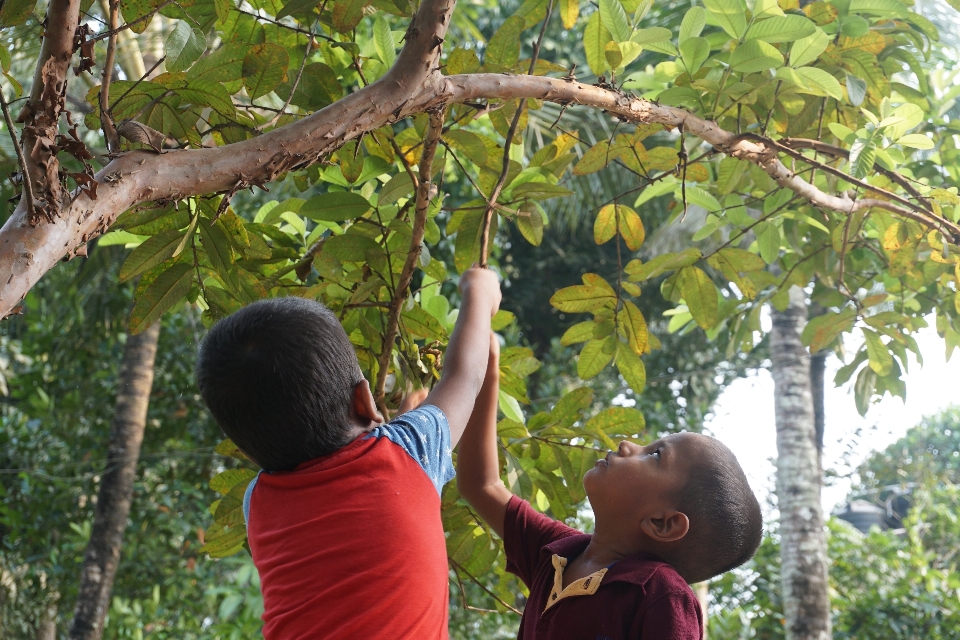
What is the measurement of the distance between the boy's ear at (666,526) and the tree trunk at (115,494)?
2.85 m

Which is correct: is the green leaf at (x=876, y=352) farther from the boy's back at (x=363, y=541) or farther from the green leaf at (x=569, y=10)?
the boy's back at (x=363, y=541)

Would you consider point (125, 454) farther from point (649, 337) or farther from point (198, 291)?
point (649, 337)

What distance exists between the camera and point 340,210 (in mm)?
1520

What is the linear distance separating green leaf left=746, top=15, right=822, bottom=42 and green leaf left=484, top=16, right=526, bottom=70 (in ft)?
1.42

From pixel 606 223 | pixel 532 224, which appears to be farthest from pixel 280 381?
pixel 606 223

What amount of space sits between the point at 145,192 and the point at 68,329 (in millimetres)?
5007

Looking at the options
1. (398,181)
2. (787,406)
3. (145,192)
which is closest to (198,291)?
(398,181)

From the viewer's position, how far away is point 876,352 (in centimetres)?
209

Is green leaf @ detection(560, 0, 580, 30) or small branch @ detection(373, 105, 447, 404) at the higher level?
green leaf @ detection(560, 0, 580, 30)

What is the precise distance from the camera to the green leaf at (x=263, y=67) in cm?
127

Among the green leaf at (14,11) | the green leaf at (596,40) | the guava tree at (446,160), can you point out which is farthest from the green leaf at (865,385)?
the green leaf at (14,11)

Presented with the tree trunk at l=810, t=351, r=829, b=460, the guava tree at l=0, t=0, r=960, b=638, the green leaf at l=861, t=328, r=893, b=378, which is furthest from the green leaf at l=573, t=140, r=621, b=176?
the tree trunk at l=810, t=351, r=829, b=460

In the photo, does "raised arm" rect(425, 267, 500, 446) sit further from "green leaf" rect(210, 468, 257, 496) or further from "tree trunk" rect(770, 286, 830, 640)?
"tree trunk" rect(770, 286, 830, 640)

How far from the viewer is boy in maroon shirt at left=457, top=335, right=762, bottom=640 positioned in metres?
1.14
